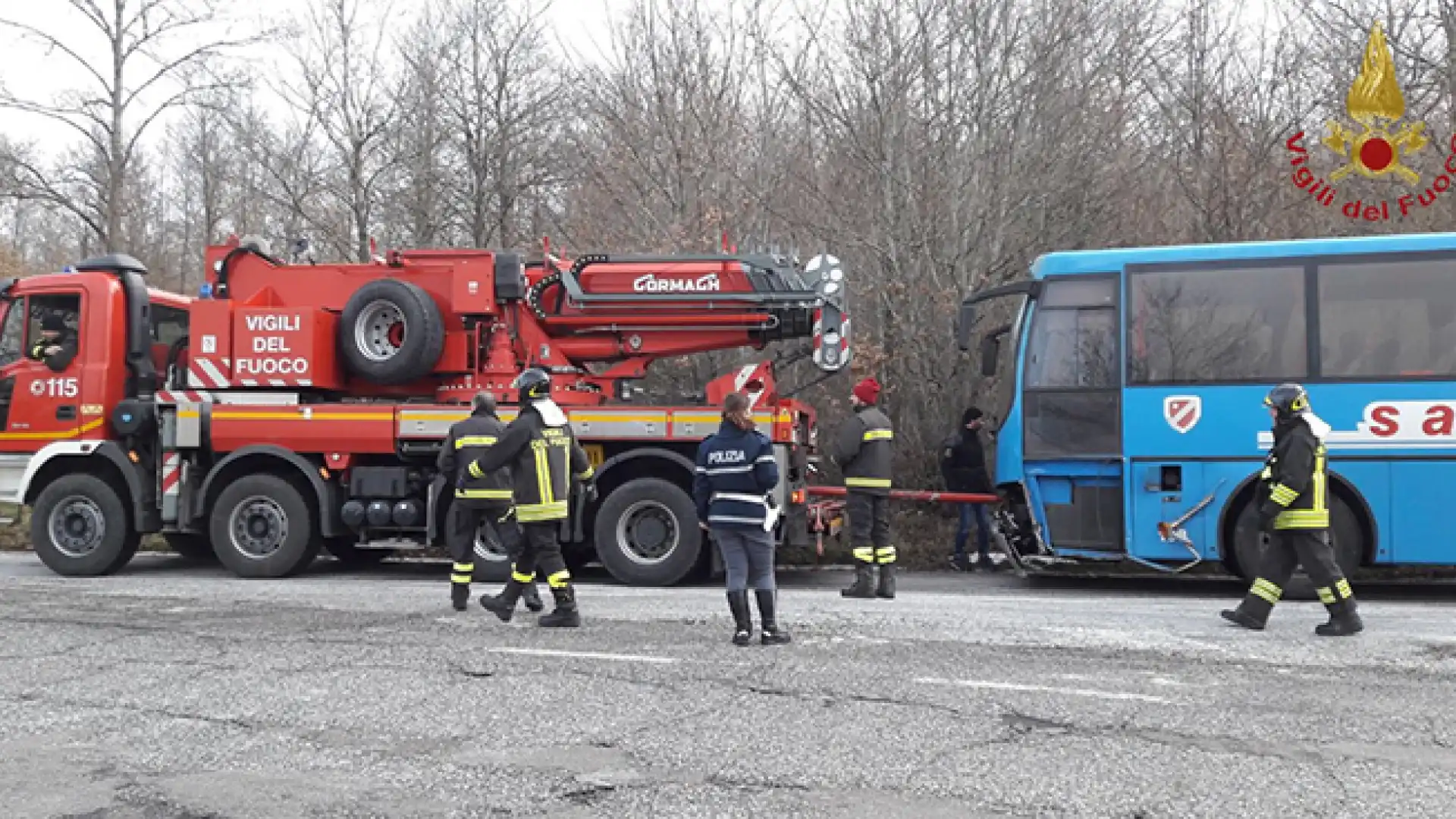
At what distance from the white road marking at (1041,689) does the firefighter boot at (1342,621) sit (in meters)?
2.59

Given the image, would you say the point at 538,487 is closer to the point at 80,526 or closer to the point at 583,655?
the point at 583,655

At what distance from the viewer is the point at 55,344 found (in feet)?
41.5

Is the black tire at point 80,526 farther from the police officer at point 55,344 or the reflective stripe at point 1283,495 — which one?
the reflective stripe at point 1283,495

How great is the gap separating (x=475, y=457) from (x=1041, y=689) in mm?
4680

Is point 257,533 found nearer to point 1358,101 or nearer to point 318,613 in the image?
point 318,613

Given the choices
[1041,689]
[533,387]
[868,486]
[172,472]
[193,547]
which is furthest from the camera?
[193,547]

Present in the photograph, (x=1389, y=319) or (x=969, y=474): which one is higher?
(x=1389, y=319)

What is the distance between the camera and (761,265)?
40.0 feet

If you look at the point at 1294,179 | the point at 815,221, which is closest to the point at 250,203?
the point at 815,221

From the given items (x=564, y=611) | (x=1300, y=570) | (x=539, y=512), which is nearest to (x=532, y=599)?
(x=564, y=611)

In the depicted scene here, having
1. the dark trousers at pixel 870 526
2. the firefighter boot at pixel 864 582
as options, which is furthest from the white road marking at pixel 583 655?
the firefighter boot at pixel 864 582

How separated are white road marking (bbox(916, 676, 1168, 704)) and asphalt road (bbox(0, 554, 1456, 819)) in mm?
26

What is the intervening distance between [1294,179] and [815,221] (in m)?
6.31

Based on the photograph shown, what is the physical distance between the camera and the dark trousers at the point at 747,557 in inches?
315
